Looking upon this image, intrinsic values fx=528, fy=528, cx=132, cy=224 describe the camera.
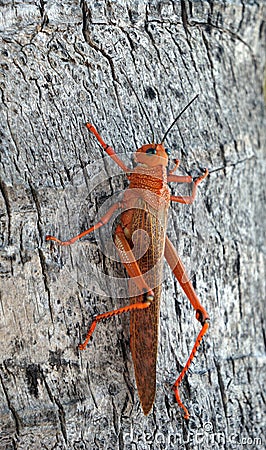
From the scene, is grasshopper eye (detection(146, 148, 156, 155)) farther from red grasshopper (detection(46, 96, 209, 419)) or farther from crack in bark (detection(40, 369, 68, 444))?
crack in bark (detection(40, 369, 68, 444))

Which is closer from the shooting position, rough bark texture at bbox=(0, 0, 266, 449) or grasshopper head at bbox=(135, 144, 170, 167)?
rough bark texture at bbox=(0, 0, 266, 449)

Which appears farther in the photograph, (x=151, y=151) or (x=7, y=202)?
(x=151, y=151)

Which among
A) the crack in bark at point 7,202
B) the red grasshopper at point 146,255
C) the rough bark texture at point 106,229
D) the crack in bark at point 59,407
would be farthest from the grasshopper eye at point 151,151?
the crack in bark at point 59,407

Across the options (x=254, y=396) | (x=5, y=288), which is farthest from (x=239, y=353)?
(x=5, y=288)

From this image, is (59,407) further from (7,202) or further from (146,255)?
(7,202)

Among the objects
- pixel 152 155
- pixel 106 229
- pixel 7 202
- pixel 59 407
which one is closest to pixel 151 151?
pixel 152 155

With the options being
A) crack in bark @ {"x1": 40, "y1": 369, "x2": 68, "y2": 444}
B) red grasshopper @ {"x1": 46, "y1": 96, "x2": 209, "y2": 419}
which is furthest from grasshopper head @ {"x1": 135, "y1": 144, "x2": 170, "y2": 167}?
crack in bark @ {"x1": 40, "y1": 369, "x2": 68, "y2": 444}
